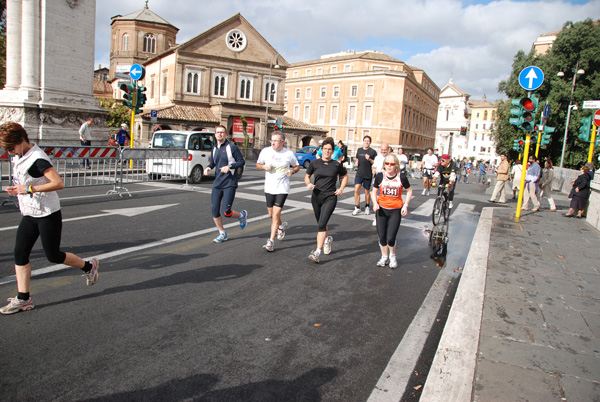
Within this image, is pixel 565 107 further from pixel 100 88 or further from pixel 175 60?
pixel 100 88

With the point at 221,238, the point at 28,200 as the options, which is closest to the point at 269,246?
the point at 221,238

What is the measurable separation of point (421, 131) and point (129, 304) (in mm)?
84718

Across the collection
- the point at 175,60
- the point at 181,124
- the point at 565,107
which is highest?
the point at 175,60

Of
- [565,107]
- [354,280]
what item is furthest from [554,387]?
[565,107]

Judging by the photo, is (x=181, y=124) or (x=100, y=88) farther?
(x=100, y=88)

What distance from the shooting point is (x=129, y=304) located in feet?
14.0

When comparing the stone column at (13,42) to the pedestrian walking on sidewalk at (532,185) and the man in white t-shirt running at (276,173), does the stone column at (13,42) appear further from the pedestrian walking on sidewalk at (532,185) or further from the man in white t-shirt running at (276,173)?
the pedestrian walking on sidewalk at (532,185)

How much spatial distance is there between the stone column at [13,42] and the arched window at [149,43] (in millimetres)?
48127

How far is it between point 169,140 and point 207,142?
1.40m

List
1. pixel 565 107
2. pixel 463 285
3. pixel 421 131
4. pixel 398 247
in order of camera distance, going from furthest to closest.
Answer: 1. pixel 421 131
2. pixel 565 107
3. pixel 398 247
4. pixel 463 285

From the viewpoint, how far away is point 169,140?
622 inches

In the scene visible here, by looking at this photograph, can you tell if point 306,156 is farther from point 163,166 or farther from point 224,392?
point 224,392

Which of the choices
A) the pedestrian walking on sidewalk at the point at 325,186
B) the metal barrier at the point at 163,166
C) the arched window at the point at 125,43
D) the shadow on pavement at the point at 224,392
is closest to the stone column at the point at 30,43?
the metal barrier at the point at 163,166

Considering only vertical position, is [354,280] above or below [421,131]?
below
